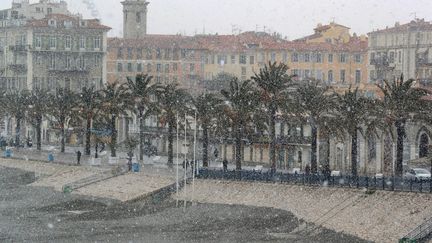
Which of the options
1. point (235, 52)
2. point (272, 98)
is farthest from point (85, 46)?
point (272, 98)

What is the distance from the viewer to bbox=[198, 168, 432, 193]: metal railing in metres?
47.2

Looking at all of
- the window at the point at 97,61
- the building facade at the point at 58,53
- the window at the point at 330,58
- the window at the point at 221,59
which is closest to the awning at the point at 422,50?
the window at the point at 330,58

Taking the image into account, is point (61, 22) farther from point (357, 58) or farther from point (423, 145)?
point (423, 145)

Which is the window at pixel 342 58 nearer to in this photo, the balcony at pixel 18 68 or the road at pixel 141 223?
the balcony at pixel 18 68

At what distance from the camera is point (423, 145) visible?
63.0 metres

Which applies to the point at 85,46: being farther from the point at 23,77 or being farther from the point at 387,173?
the point at 387,173

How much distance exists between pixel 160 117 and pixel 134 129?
67.2 feet

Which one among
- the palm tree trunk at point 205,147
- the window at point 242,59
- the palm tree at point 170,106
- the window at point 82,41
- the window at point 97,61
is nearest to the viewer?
the palm tree trunk at point 205,147

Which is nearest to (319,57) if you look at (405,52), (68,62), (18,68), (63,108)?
(405,52)

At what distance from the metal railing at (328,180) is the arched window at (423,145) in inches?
435

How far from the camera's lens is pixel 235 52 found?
128375 mm

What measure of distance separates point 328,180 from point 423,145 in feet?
42.8

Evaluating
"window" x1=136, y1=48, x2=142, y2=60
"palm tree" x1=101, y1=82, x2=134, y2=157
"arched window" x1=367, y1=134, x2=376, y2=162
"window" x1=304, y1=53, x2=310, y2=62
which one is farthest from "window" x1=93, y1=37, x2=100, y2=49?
"arched window" x1=367, y1=134, x2=376, y2=162

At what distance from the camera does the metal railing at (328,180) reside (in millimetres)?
47250
